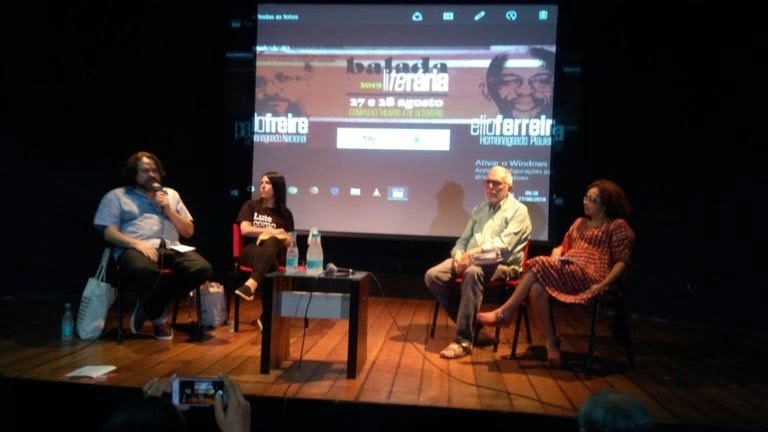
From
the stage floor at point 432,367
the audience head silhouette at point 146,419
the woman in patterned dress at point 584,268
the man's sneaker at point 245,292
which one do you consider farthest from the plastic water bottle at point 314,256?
the audience head silhouette at point 146,419

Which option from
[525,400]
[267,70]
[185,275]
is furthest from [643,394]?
[267,70]

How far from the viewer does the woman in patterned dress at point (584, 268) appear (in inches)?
125

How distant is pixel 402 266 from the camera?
511cm

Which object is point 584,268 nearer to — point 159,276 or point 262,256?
point 262,256

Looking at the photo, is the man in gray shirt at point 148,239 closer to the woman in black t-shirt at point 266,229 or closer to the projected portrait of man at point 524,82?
the woman in black t-shirt at point 266,229

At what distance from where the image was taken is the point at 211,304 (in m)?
3.90

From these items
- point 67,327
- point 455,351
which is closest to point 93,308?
point 67,327

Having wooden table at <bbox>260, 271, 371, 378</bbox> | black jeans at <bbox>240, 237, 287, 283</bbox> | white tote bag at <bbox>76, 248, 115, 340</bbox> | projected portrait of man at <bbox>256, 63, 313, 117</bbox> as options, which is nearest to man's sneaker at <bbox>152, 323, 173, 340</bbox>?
white tote bag at <bbox>76, 248, 115, 340</bbox>

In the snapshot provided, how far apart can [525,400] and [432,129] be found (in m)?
2.58

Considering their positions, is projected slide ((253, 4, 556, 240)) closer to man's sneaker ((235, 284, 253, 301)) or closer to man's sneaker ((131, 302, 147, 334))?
man's sneaker ((235, 284, 253, 301))

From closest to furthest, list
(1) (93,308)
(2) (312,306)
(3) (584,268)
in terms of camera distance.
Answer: (2) (312,306), (3) (584,268), (1) (93,308)

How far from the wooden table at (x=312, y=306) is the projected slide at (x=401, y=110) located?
1.80 m

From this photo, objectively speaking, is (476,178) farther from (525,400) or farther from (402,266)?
(525,400)

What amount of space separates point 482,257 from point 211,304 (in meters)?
1.78
